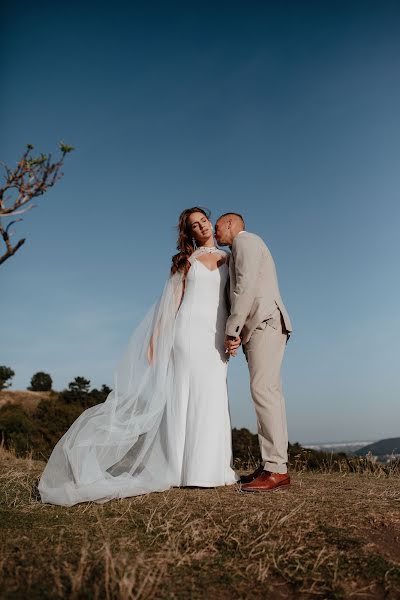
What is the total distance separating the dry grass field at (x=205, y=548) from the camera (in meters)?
2.62

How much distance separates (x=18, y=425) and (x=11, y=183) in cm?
793

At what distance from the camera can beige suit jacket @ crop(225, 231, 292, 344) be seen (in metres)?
5.13

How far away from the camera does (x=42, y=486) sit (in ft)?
15.9

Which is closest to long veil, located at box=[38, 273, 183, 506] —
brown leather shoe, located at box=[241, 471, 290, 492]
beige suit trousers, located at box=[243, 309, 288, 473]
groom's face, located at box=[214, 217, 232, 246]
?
groom's face, located at box=[214, 217, 232, 246]

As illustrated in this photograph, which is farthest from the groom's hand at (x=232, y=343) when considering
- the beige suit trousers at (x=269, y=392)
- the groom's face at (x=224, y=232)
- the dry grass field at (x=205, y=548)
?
the dry grass field at (x=205, y=548)

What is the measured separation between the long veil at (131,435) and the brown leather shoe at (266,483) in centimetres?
77

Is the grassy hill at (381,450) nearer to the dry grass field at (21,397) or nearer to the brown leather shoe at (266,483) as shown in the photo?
the brown leather shoe at (266,483)

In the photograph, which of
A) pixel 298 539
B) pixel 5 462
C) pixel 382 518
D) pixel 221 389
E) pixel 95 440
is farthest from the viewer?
pixel 5 462

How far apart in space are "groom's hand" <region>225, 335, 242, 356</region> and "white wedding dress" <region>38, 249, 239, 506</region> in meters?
0.24

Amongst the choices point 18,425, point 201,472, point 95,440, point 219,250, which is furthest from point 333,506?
point 18,425

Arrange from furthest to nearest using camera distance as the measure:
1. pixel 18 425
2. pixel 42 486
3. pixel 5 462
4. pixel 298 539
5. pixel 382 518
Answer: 1. pixel 18 425
2. pixel 5 462
3. pixel 42 486
4. pixel 382 518
5. pixel 298 539

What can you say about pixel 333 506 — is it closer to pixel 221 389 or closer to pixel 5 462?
pixel 221 389

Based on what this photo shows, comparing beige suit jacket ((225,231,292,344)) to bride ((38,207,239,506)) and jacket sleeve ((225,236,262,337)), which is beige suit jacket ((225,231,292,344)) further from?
bride ((38,207,239,506))

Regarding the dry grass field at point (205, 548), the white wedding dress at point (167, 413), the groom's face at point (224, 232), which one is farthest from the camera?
the groom's face at point (224, 232)
